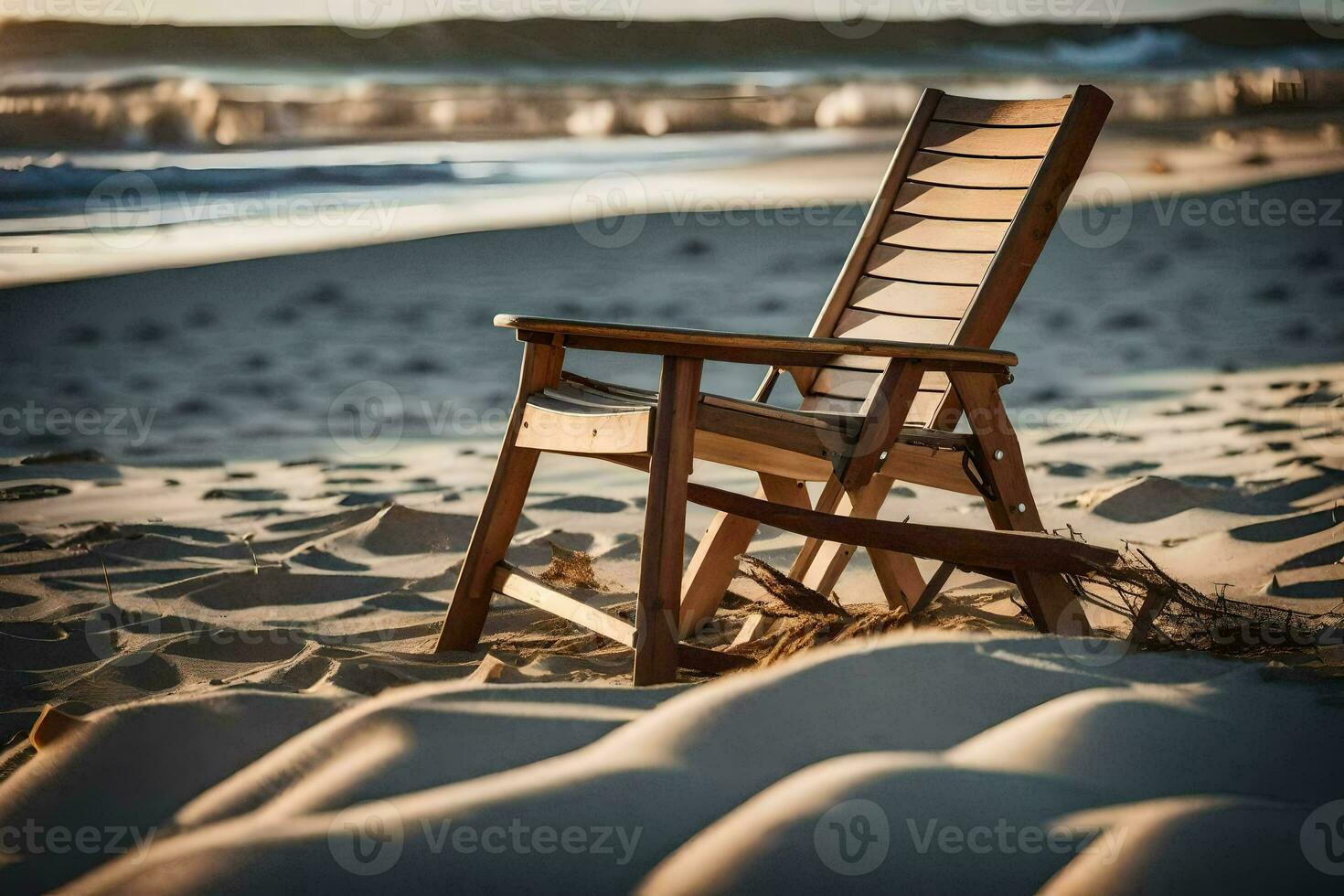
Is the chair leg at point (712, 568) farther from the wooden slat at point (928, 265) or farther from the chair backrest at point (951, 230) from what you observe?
the wooden slat at point (928, 265)

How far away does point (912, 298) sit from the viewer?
370cm

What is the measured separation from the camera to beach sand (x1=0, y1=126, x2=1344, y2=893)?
159 cm

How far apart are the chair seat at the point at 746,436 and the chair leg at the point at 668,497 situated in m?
0.04

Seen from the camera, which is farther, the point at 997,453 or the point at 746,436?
the point at 997,453

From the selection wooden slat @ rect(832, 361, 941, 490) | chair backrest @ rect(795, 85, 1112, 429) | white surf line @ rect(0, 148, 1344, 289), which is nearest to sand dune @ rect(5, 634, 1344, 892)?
wooden slat @ rect(832, 361, 941, 490)

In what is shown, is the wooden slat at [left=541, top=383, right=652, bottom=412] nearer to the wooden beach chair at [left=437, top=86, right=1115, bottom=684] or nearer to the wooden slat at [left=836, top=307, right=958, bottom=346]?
the wooden beach chair at [left=437, top=86, right=1115, bottom=684]

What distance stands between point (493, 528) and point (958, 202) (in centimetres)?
170

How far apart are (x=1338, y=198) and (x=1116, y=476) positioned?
5383 millimetres

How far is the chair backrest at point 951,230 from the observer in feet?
11.0

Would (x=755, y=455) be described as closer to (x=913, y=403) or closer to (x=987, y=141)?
(x=913, y=403)

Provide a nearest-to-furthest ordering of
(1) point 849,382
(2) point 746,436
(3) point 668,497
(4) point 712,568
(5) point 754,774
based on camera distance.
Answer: (5) point 754,774 < (3) point 668,497 < (2) point 746,436 < (4) point 712,568 < (1) point 849,382

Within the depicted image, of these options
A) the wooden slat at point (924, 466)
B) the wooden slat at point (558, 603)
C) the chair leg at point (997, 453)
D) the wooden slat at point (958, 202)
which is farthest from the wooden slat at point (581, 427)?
the wooden slat at point (958, 202)

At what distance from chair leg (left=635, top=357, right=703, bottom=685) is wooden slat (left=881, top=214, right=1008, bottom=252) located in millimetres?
1275

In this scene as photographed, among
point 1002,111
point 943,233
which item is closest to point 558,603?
point 943,233
